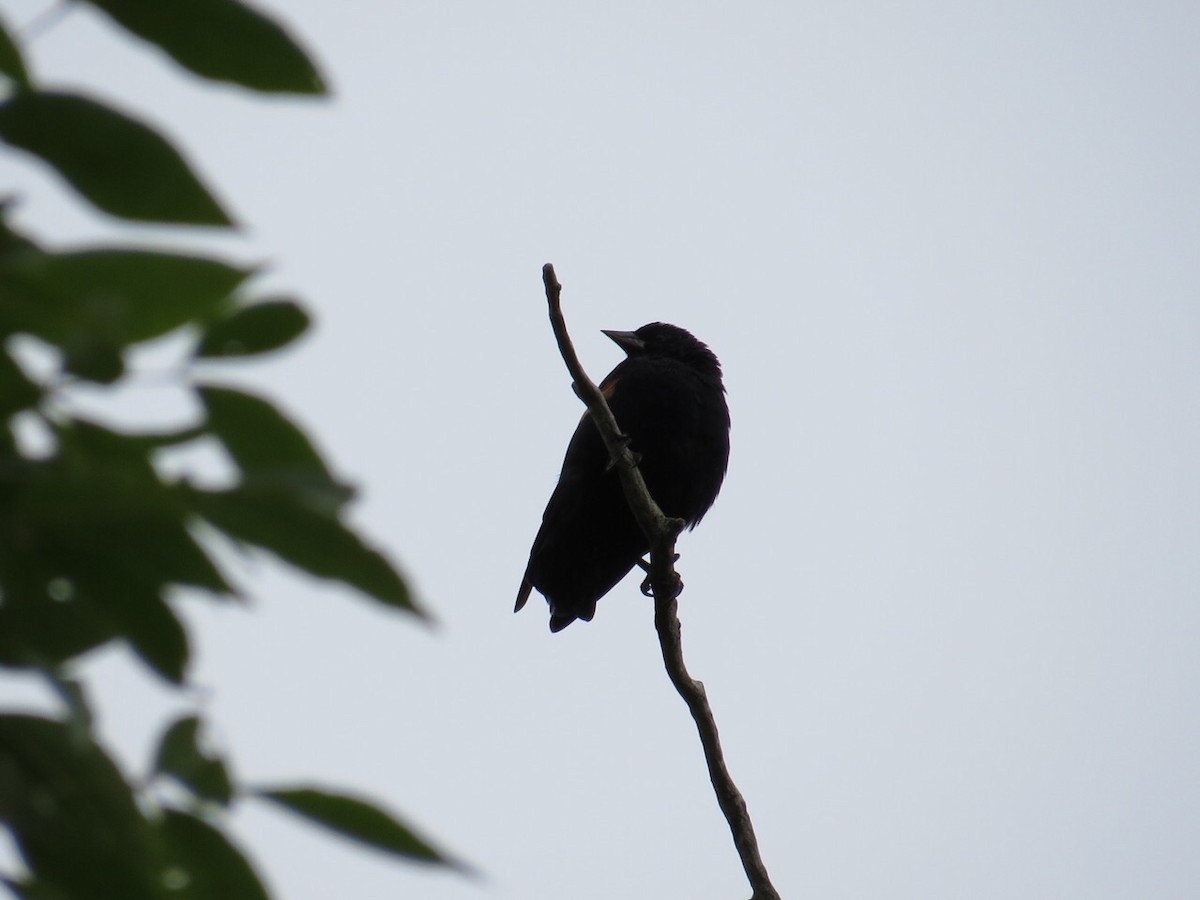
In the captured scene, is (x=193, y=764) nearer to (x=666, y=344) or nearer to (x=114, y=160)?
(x=114, y=160)

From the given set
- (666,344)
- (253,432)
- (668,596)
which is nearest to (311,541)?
(253,432)

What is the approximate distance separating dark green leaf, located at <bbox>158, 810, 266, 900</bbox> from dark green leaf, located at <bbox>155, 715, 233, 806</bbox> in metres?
0.02

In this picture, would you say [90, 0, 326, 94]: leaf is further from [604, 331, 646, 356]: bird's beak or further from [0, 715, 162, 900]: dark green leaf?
[604, 331, 646, 356]: bird's beak

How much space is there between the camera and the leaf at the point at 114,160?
0.54 meters

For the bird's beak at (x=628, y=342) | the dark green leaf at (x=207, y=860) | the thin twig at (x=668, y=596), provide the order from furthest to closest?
the bird's beak at (x=628, y=342) → the thin twig at (x=668, y=596) → the dark green leaf at (x=207, y=860)

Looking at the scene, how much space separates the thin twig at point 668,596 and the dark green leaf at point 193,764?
8.32ft

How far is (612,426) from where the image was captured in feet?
11.8

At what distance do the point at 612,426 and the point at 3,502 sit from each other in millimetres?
3110

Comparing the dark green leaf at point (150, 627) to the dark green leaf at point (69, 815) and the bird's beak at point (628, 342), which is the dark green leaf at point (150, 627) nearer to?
the dark green leaf at point (69, 815)

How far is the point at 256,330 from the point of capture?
1.90 feet

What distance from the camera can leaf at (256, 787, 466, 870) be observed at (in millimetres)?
565

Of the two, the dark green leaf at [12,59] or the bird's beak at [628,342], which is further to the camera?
the bird's beak at [628,342]

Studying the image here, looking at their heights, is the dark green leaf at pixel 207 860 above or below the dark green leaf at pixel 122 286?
below

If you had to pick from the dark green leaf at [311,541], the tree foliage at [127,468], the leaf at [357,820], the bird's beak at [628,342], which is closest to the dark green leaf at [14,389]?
the tree foliage at [127,468]
